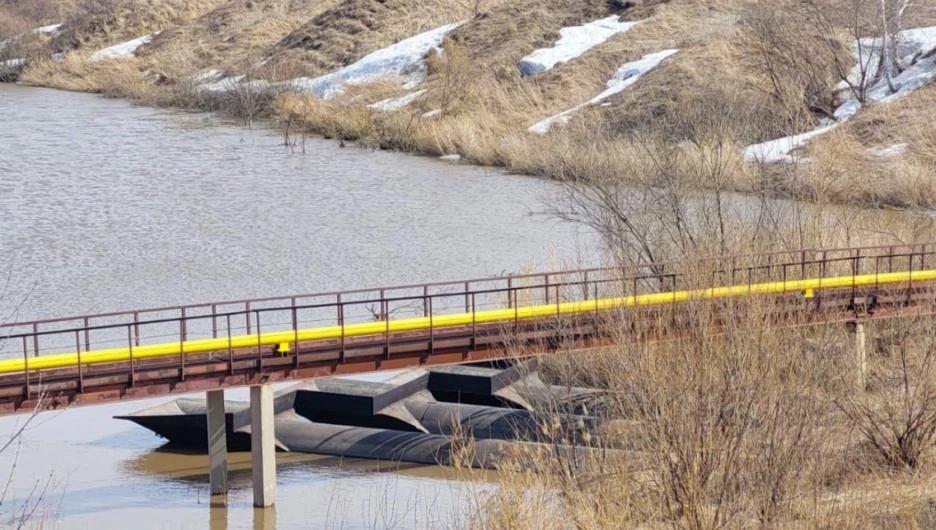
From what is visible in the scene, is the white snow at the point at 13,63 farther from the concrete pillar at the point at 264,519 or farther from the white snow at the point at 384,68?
the concrete pillar at the point at 264,519

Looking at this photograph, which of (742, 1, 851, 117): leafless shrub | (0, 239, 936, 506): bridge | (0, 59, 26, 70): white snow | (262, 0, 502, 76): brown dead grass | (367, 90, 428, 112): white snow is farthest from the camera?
(0, 59, 26, 70): white snow

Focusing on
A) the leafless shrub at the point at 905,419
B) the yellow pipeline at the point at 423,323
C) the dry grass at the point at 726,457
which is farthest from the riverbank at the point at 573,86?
the dry grass at the point at 726,457

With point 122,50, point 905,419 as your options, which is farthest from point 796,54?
point 122,50

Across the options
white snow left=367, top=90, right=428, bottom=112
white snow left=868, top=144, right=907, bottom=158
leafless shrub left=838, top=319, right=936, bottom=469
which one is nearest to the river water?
white snow left=367, top=90, right=428, bottom=112

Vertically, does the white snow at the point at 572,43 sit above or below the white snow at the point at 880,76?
above

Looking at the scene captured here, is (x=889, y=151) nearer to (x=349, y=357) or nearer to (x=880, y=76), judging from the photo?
(x=880, y=76)

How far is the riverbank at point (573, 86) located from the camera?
109ft

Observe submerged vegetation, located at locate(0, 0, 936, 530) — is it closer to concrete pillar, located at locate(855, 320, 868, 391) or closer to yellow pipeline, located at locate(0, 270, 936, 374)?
concrete pillar, located at locate(855, 320, 868, 391)

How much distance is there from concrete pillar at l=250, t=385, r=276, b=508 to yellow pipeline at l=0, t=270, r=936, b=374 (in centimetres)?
72

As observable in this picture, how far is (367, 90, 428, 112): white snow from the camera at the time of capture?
184ft

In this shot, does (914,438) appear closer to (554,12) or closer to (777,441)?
(777,441)

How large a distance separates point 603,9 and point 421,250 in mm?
32641

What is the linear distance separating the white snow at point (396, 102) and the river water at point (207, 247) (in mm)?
3903

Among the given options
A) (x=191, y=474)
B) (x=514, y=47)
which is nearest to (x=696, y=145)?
(x=191, y=474)
